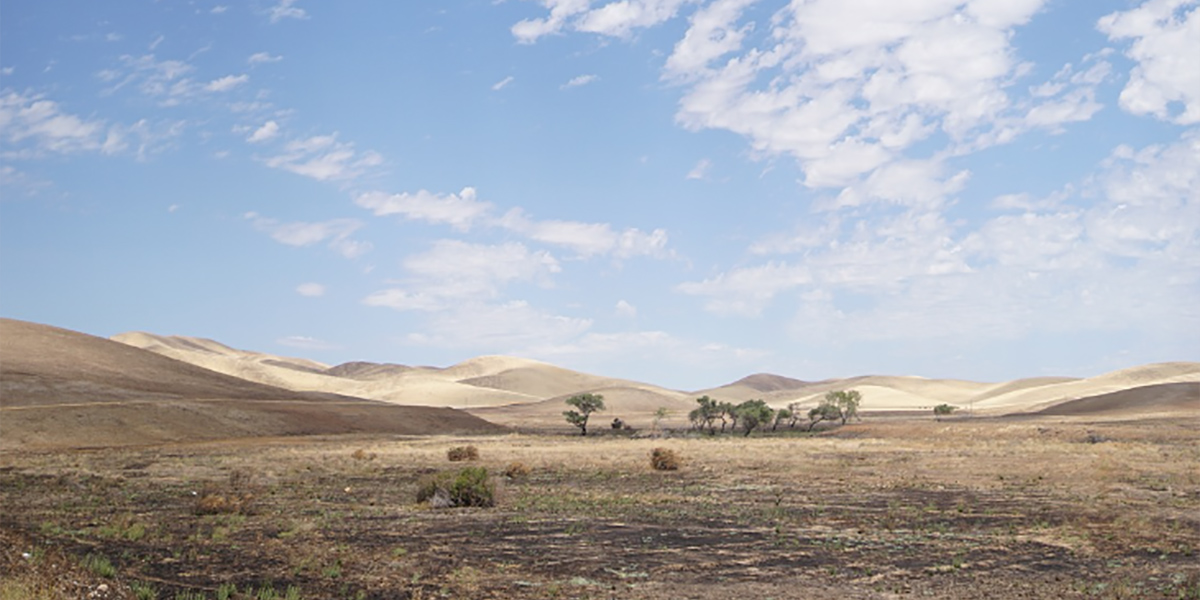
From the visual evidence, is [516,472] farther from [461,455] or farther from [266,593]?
[266,593]

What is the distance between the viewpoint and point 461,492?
28.4 metres

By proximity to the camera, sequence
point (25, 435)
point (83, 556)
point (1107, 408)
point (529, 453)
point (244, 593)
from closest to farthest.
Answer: point (244, 593)
point (83, 556)
point (529, 453)
point (25, 435)
point (1107, 408)

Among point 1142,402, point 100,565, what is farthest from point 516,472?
point 1142,402

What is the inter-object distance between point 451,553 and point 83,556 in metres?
6.83

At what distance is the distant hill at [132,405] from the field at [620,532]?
21945 millimetres

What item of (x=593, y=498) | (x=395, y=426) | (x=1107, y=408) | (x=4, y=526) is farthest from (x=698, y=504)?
(x=1107, y=408)

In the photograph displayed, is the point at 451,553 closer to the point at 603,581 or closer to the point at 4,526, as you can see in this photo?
the point at 603,581

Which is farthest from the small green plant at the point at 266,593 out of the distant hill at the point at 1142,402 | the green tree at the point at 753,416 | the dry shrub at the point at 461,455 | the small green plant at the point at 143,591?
the distant hill at the point at 1142,402

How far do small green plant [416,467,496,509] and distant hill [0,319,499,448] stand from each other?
41.4m

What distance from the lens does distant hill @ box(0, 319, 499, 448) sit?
65.6m

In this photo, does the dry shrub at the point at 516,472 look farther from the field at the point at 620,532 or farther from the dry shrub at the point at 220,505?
the dry shrub at the point at 220,505

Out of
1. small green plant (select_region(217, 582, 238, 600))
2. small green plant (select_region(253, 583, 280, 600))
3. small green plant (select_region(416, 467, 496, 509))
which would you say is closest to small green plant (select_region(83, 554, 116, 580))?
small green plant (select_region(217, 582, 238, 600))

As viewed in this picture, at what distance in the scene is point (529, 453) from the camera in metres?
56.5

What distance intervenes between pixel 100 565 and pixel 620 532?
10.9m
